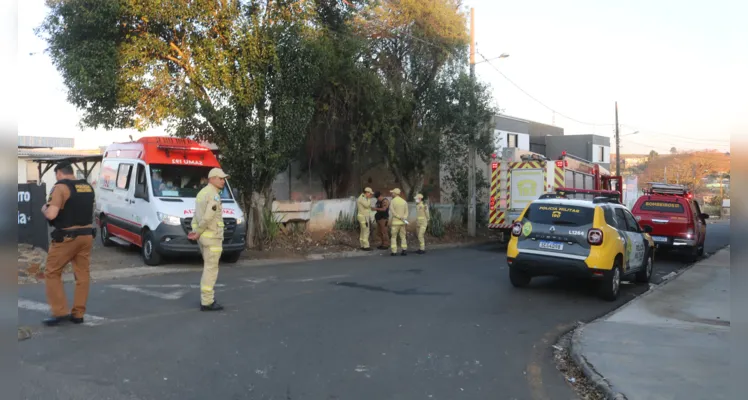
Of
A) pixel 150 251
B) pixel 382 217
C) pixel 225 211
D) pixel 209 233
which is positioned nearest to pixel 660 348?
pixel 209 233

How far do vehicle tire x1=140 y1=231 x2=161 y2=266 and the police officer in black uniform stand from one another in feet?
16.1

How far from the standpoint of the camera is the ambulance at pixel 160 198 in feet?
39.2

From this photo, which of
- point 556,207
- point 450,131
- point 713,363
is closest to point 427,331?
point 713,363

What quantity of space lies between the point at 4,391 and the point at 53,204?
518cm

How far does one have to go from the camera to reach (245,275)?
37.5ft

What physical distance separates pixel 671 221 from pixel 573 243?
8.54m

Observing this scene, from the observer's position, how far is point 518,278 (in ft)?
34.9

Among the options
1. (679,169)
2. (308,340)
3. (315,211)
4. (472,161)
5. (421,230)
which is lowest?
(308,340)

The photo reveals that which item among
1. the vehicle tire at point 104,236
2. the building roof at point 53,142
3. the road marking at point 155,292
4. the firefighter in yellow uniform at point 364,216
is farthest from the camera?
the building roof at point 53,142

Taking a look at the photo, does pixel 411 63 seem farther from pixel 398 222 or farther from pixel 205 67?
pixel 205 67

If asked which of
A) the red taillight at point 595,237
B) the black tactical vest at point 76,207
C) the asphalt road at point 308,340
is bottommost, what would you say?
the asphalt road at point 308,340

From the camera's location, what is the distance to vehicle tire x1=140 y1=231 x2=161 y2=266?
12.0m

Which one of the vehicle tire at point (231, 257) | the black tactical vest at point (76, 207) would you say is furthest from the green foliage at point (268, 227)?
the black tactical vest at point (76, 207)

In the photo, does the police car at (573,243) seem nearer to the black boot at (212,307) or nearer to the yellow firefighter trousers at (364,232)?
the black boot at (212,307)
